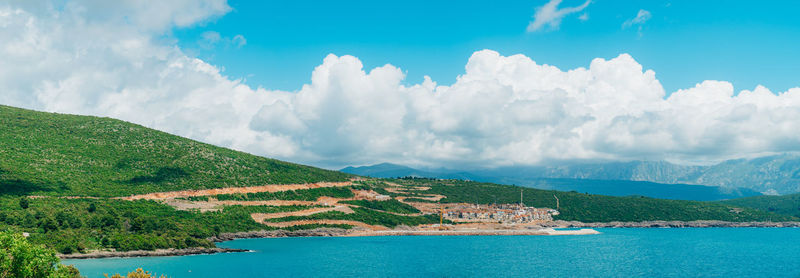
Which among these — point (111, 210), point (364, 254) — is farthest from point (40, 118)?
point (364, 254)

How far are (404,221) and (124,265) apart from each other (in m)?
95.4

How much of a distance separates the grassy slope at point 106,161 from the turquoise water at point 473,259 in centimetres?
3154

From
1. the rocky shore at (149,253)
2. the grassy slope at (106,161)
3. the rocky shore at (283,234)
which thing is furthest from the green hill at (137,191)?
the rocky shore at (283,234)

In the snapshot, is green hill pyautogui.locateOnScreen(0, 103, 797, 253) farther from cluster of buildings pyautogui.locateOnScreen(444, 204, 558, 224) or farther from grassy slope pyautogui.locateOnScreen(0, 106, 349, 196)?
cluster of buildings pyautogui.locateOnScreen(444, 204, 558, 224)

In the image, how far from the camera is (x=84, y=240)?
82.8 metres

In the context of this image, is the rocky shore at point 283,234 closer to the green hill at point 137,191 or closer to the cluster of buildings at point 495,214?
the green hill at point 137,191

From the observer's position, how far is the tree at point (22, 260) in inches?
1495

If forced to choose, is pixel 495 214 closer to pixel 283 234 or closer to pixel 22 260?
pixel 283 234

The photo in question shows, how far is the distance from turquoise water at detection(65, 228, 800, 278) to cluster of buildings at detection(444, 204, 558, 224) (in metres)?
39.6

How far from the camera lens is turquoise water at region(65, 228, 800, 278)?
7750 cm

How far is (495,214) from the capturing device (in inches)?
7141

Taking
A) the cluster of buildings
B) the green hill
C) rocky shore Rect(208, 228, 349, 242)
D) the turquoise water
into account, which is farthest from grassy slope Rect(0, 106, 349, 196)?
the cluster of buildings

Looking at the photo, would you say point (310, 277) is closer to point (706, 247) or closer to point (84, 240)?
point (84, 240)

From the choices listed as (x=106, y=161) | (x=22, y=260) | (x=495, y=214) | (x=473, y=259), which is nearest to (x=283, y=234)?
(x=106, y=161)
